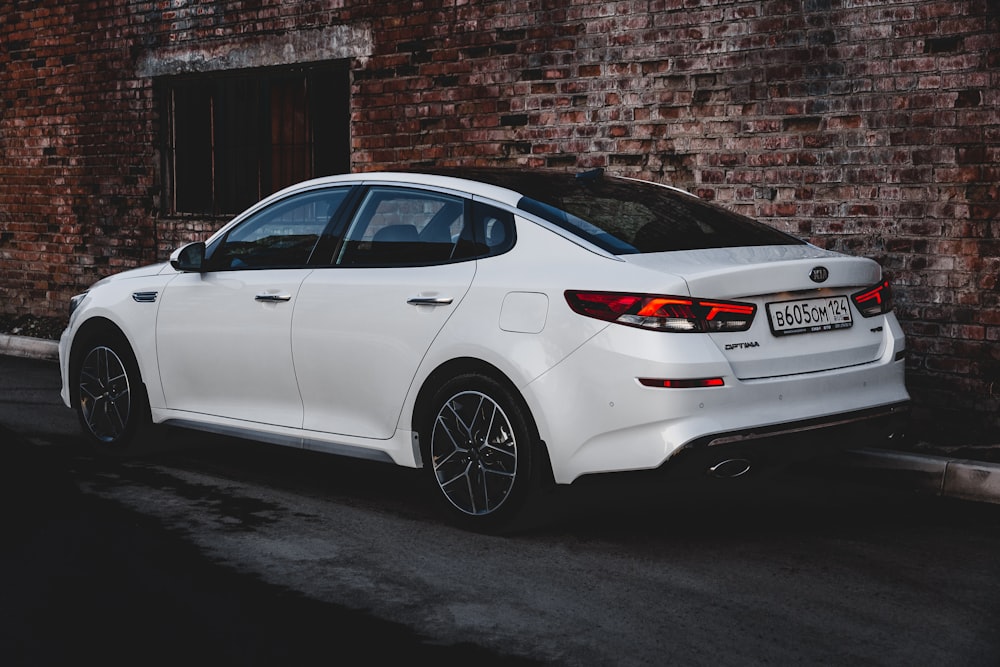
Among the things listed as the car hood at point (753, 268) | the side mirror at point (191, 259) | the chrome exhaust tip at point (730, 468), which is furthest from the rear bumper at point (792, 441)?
the side mirror at point (191, 259)

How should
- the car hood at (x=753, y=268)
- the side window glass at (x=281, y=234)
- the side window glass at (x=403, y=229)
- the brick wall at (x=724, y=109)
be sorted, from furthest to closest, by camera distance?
the brick wall at (x=724, y=109) → the side window glass at (x=281, y=234) → the side window glass at (x=403, y=229) → the car hood at (x=753, y=268)

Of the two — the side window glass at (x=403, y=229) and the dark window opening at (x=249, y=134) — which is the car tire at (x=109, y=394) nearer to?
the side window glass at (x=403, y=229)

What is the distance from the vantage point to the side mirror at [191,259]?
6.47 metres

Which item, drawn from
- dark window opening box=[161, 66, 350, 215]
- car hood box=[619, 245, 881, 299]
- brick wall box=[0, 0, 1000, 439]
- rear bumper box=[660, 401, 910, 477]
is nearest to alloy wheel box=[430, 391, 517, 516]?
rear bumper box=[660, 401, 910, 477]

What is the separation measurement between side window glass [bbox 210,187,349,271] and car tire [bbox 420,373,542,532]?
1.24 metres

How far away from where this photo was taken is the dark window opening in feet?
36.0

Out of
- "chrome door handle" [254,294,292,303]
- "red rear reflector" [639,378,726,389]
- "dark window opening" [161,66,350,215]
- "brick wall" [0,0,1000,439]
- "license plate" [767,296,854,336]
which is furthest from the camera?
"dark window opening" [161,66,350,215]

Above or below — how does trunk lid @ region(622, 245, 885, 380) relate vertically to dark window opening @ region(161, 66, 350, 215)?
below

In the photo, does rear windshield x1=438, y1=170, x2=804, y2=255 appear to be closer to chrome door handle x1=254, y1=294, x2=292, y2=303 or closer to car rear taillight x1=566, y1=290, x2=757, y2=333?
car rear taillight x1=566, y1=290, x2=757, y2=333

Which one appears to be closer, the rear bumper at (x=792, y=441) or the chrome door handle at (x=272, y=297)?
the rear bumper at (x=792, y=441)

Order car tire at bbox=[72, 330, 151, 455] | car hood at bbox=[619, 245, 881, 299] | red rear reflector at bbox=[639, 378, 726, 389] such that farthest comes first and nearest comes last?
car tire at bbox=[72, 330, 151, 455] < car hood at bbox=[619, 245, 881, 299] < red rear reflector at bbox=[639, 378, 726, 389]

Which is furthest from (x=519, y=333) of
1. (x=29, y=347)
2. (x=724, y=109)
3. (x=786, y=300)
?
(x=29, y=347)

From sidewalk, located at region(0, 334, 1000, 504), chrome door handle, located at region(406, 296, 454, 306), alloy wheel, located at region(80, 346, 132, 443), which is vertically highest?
chrome door handle, located at region(406, 296, 454, 306)

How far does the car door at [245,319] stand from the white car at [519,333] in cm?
1
